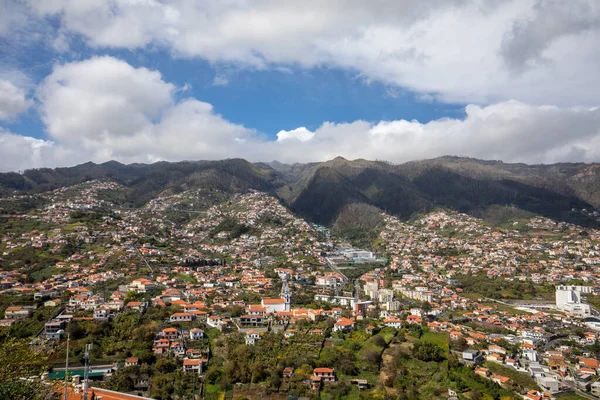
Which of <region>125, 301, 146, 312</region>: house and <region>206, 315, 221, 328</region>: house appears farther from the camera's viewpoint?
<region>125, 301, 146, 312</region>: house

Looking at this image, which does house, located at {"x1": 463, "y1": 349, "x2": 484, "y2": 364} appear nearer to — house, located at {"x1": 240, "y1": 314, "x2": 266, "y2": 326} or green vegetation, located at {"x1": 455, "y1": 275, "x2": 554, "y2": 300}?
house, located at {"x1": 240, "y1": 314, "x2": 266, "y2": 326}

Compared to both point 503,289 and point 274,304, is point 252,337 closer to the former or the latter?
point 274,304

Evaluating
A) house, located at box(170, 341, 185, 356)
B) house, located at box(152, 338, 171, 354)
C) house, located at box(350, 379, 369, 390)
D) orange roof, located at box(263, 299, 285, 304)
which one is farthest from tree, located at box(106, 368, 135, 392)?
orange roof, located at box(263, 299, 285, 304)

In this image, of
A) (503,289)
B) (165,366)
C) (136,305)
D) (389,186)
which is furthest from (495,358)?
(389,186)

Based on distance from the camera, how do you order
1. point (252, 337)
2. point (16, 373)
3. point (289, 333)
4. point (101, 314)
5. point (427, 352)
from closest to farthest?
point (16, 373) < point (427, 352) < point (252, 337) < point (289, 333) < point (101, 314)

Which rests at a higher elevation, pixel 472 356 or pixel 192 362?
pixel 192 362

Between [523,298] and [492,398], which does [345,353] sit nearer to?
[492,398]
